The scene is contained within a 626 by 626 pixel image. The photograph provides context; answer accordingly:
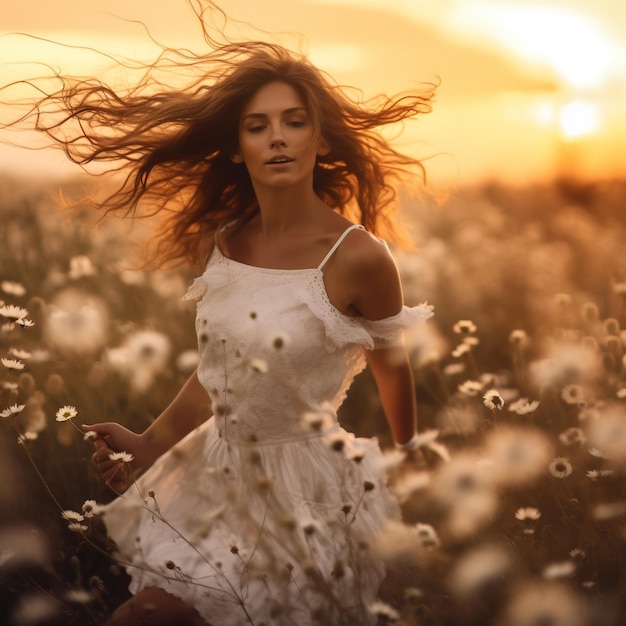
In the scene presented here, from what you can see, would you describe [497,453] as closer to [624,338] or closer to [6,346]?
[624,338]

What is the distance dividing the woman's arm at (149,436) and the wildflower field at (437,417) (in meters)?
0.16

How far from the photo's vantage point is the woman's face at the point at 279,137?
2738 mm

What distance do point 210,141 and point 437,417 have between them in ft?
5.22

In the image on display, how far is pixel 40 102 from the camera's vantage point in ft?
10.1

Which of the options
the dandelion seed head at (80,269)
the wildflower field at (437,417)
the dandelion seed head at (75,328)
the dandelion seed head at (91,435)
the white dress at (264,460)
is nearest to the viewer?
the wildflower field at (437,417)

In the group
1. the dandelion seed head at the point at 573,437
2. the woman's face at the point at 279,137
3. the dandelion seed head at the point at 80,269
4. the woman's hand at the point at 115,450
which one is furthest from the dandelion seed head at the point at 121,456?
the dandelion seed head at the point at 80,269

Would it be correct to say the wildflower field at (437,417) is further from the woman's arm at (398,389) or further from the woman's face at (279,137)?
the woman's face at (279,137)

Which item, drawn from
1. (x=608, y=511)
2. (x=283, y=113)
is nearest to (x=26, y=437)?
(x=283, y=113)

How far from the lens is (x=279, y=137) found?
107 inches

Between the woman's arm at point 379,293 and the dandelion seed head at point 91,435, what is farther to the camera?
the woman's arm at point 379,293

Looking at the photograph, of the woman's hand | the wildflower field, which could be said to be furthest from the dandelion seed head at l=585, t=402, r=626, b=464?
the woman's hand

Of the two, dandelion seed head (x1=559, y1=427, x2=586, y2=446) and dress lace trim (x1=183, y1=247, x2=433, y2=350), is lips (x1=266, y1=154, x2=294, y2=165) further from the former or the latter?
dandelion seed head (x1=559, y1=427, x2=586, y2=446)

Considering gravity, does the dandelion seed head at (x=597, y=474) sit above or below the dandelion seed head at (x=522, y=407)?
below

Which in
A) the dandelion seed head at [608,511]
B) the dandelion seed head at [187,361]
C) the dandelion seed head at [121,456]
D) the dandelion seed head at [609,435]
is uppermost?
the dandelion seed head at [609,435]
